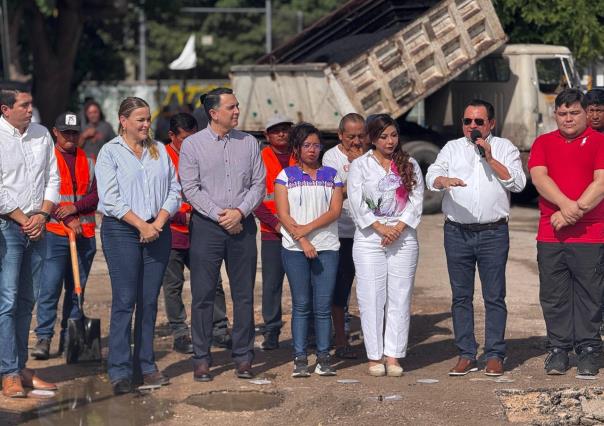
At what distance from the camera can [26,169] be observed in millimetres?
8078

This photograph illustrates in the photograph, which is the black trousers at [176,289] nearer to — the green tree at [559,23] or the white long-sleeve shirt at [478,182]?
the white long-sleeve shirt at [478,182]

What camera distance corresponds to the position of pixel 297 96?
60.1 ft

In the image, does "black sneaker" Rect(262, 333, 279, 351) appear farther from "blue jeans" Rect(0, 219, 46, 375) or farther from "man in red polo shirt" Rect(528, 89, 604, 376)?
"man in red polo shirt" Rect(528, 89, 604, 376)

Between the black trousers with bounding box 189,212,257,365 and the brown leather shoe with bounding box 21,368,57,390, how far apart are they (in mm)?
1021

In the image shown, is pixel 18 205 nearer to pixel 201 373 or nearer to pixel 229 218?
pixel 229 218

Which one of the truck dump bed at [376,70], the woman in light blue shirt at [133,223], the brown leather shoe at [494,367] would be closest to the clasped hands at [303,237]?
the woman in light blue shirt at [133,223]

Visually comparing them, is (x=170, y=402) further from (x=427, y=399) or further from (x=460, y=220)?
(x=460, y=220)

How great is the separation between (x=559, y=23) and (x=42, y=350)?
1389 centimetres

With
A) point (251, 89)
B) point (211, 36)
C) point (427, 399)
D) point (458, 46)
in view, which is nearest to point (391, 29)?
point (458, 46)

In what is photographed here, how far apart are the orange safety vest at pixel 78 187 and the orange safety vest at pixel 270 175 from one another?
1.34 meters

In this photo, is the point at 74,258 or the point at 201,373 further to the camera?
the point at 74,258

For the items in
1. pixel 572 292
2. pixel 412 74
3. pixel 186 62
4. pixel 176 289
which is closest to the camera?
pixel 572 292

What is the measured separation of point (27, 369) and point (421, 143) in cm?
1149

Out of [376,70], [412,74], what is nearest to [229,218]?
[376,70]
